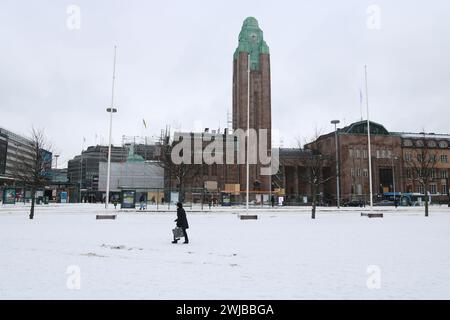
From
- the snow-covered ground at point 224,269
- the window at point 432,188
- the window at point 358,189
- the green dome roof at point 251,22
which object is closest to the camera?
the snow-covered ground at point 224,269

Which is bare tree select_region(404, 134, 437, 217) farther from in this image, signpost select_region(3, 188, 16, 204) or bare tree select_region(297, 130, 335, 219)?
signpost select_region(3, 188, 16, 204)

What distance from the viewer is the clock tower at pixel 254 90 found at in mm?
84625

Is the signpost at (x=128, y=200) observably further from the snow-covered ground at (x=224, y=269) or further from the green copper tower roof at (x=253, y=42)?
the green copper tower roof at (x=253, y=42)

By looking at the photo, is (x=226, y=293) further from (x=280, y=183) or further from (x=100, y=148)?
(x=100, y=148)

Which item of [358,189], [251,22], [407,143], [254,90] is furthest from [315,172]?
[251,22]

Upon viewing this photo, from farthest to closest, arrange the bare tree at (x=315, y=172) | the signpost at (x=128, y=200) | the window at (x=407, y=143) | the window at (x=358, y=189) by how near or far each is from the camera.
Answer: the window at (x=407, y=143)
the window at (x=358, y=189)
the signpost at (x=128, y=200)
the bare tree at (x=315, y=172)

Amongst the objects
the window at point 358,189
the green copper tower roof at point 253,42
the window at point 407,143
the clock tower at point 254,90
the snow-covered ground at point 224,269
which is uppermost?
the green copper tower roof at point 253,42

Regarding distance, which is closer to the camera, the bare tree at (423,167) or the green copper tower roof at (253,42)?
the bare tree at (423,167)

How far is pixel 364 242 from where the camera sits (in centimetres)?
1300

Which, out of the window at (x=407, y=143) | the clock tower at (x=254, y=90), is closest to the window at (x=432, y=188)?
the window at (x=407, y=143)

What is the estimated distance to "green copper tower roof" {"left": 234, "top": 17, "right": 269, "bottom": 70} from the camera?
3462 inches

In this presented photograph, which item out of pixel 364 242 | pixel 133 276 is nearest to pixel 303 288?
pixel 133 276

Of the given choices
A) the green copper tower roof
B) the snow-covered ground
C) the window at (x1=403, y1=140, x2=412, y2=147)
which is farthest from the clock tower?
the snow-covered ground
